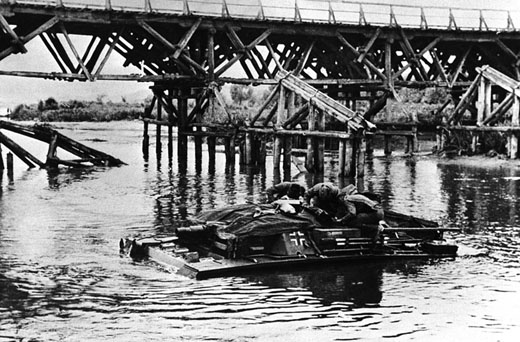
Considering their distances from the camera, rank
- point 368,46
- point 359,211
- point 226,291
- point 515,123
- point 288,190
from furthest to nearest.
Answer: point 368,46 → point 515,123 → point 288,190 → point 359,211 → point 226,291

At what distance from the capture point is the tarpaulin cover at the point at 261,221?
17.0 m

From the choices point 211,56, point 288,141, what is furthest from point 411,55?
point 211,56

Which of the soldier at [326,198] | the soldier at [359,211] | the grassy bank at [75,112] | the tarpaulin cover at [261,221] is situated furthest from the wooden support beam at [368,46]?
the grassy bank at [75,112]

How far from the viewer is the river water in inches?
495

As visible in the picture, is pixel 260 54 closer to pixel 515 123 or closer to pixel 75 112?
pixel 515 123

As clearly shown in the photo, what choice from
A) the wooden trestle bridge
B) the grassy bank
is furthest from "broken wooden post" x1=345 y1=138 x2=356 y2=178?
the grassy bank

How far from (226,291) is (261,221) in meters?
2.69

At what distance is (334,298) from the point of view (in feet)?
48.3

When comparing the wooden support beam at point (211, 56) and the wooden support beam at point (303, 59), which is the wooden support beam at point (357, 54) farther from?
the wooden support beam at point (211, 56)

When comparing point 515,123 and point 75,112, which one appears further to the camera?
point 75,112

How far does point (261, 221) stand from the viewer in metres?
17.2

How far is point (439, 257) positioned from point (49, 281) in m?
8.33

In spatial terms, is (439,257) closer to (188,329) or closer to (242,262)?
(242,262)

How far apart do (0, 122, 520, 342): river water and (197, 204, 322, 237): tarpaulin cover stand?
104 cm
